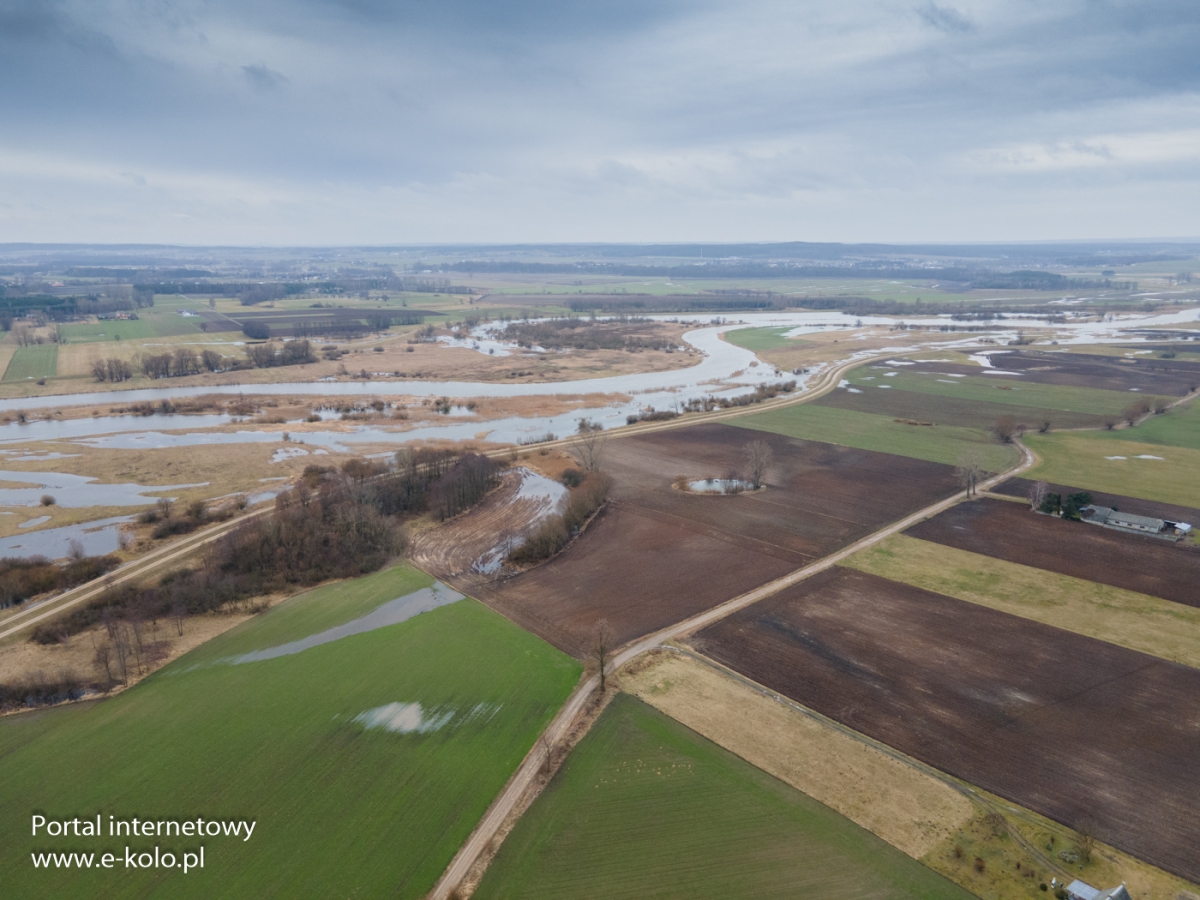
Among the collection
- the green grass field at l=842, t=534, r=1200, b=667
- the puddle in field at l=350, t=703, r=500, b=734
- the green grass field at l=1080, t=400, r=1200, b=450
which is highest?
the green grass field at l=1080, t=400, r=1200, b=450

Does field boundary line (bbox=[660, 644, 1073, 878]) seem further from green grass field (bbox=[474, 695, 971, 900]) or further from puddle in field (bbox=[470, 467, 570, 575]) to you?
puddle in field (bbox=[470, 467, 570, 575])

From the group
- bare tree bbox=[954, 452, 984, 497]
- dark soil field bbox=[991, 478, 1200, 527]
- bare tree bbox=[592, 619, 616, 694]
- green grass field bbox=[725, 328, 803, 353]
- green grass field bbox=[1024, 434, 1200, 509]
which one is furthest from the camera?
green grass field bbox=[725, 328, 803, 353]

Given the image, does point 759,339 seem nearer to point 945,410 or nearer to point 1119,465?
point 945,410

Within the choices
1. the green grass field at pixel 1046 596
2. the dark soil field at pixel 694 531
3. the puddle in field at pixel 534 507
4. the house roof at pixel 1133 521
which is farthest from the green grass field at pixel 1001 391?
the puddle in field at pixel 534 507

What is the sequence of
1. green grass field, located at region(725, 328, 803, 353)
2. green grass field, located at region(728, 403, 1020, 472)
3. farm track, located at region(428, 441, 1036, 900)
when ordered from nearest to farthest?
1. farm track, located at region(428, 441, 1036, 900)
2. green grass field, located at region(728, 403, 1020, 472)
3. green grass field, located at region(725, 328, 803, 353)

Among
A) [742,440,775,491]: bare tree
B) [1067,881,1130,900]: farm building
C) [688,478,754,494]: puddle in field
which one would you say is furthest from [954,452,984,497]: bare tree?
[1067,881,1130,900]: farm building

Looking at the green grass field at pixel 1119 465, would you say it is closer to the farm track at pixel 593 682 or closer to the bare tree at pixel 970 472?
the bare tree at pixel 970 472

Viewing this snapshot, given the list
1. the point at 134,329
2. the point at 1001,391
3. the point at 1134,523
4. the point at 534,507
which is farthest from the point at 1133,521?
the point at 134,329

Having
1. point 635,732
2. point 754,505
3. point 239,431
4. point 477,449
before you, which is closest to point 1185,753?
point 635,732
